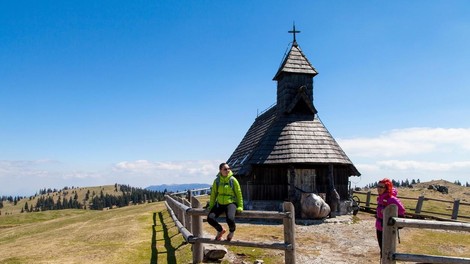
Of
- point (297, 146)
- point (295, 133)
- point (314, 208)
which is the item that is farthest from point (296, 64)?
point (314, 208)

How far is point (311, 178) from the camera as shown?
20.5 m

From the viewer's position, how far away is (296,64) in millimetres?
23719

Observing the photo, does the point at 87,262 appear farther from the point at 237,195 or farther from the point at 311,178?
the point at 311,178

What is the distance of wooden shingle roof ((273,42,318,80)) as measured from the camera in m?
23.4

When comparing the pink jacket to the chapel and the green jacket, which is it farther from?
the chapel

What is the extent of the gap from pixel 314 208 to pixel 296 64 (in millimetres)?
10596

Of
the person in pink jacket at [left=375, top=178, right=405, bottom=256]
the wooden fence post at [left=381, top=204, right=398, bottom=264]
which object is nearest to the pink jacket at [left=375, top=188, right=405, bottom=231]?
the person in pink jacket at [left=375, top=178, right=405, bottom=256]

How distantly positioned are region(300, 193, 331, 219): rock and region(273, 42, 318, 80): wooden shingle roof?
9179mm

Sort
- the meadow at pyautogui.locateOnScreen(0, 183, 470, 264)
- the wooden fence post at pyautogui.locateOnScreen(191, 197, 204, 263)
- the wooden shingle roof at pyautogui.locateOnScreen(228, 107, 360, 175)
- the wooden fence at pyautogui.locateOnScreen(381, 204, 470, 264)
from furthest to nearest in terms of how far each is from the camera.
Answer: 1. the wooden shingle roof at pyautogui.locateOnScreen(228, 107, 360, 175)
2. the meadow at pyautogui.locateOnScreen(0, 183, 470, 264)
3. the wooden fence post at pyautogui.locateOnScreen(191, 197, 204, 263)
4. the wooden fence at pyautogui.locateOnScreen(381, 204, 470, 264)

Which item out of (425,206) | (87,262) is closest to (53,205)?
(425,206)

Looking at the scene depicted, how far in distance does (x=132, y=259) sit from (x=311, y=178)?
13043 millimetres

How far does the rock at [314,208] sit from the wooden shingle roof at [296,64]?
30.1 ft

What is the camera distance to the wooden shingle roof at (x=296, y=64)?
76.6 feet

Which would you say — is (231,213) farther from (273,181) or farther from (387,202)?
(273,181)
